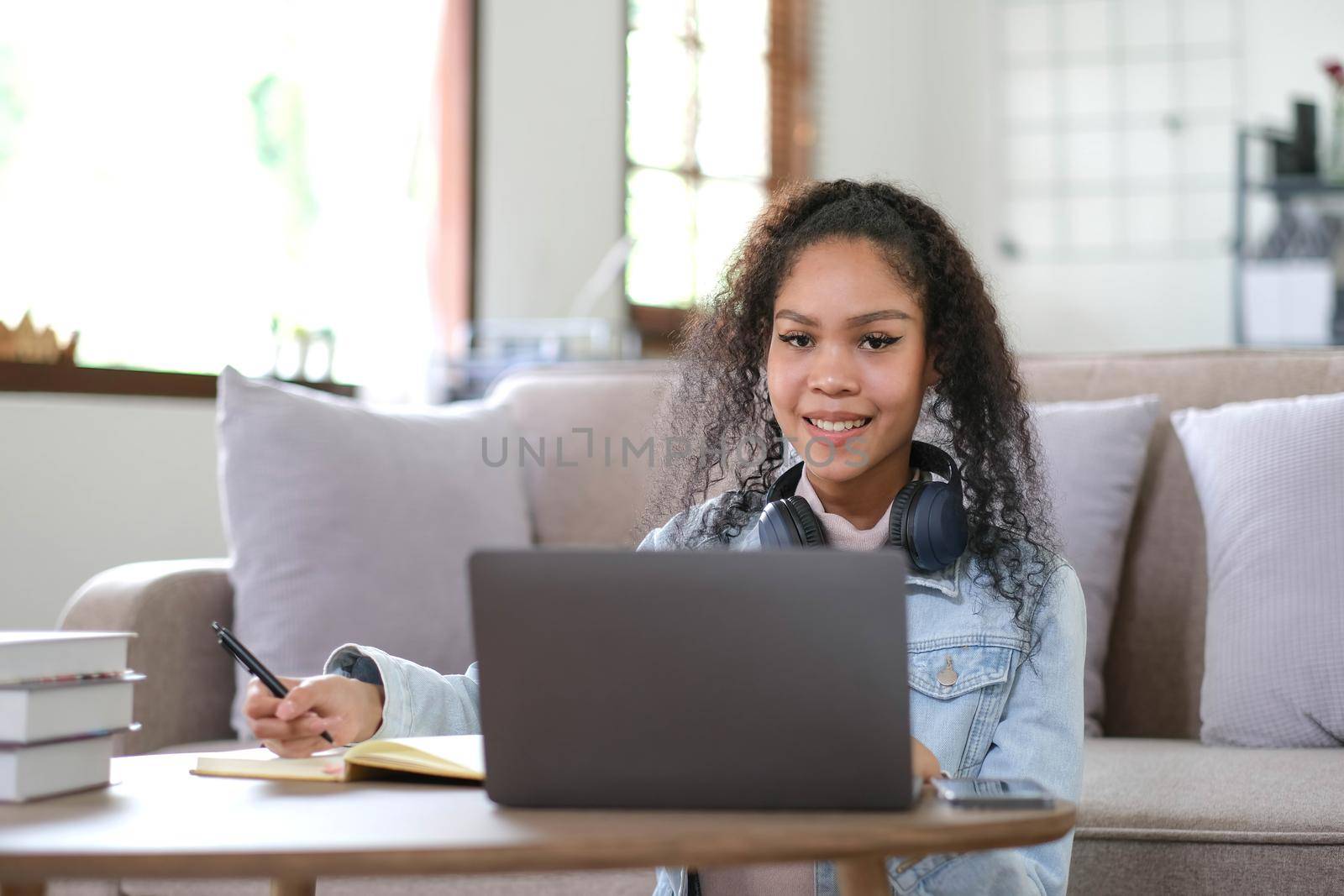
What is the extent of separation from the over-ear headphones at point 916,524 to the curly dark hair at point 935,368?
2.0 inches

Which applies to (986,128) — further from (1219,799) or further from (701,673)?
(701,673)

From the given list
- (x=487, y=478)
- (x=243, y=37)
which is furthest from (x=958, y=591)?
(x=243, y=37)

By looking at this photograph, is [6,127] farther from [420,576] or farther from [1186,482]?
[1186,482]

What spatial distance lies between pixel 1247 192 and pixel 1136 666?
3685mm

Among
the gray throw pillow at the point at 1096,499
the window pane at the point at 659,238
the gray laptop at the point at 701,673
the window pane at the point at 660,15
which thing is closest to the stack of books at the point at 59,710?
the gray laptop at the point at 701,673

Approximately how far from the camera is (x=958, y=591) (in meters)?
1.17

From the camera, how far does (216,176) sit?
149 inches

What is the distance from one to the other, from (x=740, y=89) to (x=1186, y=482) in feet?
12.7

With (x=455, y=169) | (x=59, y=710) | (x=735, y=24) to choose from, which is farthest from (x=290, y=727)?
(x=735, y=24)

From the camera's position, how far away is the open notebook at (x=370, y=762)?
88 cm

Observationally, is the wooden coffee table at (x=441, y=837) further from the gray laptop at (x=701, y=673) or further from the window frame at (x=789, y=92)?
the window frame at (x=789, y=92)

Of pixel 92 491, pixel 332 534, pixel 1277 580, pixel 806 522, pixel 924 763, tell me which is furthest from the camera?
pixel 92 491

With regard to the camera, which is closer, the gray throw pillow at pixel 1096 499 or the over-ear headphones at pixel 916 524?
the over-ear headphones at pixel 916 524

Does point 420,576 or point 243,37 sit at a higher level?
point 243,37
